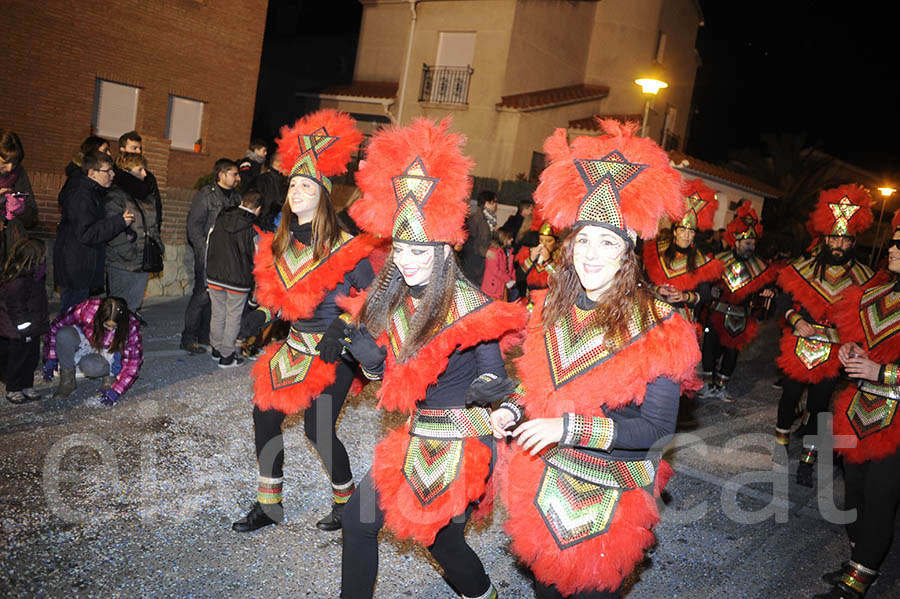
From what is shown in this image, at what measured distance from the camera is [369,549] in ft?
9.28

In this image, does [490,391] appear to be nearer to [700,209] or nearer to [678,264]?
[678,264]

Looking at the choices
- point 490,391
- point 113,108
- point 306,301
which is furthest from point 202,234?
point 113,108

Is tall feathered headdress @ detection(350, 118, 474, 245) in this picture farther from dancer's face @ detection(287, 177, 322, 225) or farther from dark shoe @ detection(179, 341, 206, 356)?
dark shoe @ detection(179, 341, 206, 356)

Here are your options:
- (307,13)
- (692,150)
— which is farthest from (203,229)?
(692,150)

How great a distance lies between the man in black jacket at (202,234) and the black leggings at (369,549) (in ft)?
17.5

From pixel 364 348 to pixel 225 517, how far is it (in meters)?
2.02

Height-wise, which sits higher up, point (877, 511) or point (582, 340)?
point (582, 340)

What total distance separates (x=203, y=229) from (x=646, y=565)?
5882 millimetres

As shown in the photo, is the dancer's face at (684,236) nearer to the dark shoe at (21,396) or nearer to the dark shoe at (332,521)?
the dark shoe at (332,521)

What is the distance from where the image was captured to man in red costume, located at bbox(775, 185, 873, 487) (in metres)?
6.05

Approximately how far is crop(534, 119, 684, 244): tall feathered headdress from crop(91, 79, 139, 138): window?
1288cm

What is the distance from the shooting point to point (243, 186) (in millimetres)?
9117

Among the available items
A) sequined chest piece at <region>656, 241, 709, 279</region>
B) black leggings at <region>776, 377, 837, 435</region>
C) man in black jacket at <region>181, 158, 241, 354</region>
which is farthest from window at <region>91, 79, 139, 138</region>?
black leggings at <region>776, 377, 837, 435</region>

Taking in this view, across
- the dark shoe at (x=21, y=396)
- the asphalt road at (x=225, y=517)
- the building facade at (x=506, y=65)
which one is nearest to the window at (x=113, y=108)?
the building facade at (x=506, y=65)
